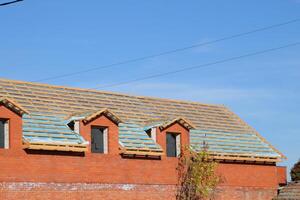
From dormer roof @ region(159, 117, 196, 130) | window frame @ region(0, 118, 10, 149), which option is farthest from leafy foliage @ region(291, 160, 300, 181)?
window frame @ region(0, 118, 10, 149)

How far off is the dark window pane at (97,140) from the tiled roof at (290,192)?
49.0 feet

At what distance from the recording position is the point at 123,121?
41.8 meters

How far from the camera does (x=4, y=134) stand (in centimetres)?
3503

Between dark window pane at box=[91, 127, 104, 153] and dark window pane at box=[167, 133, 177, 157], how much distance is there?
203 inches

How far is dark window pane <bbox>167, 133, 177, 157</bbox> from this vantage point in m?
42.7

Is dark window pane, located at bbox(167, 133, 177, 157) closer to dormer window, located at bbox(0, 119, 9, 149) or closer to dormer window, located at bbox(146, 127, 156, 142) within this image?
dormer window, located at bbox(146, 127, 156, 142)

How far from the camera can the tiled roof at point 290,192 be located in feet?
153

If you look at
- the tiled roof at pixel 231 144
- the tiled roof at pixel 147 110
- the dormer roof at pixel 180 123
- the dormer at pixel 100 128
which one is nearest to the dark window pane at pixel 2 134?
the tiled roof at pixel 147 110

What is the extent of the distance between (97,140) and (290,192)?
15.5m

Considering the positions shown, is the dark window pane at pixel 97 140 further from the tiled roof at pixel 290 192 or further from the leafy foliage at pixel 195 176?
the tiled roof at pixel 290 192

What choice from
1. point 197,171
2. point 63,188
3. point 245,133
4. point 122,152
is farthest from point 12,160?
point 245,133

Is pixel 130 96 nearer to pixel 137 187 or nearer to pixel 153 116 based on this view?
pixel 153 116

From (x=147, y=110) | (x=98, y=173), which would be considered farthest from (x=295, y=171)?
(x=98, y=173)

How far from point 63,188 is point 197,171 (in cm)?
957
